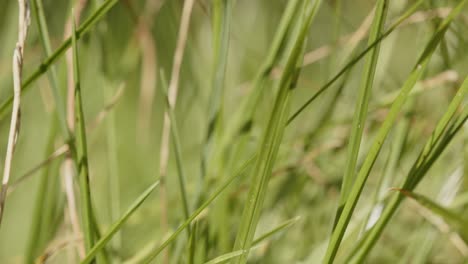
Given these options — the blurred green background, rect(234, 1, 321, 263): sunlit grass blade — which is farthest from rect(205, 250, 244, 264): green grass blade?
the blurred green background

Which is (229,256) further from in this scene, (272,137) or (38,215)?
(38,215)

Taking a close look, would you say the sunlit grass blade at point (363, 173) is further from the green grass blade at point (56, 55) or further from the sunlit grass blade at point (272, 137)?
the green grass blade at point (56, 55)

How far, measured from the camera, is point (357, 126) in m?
0.33

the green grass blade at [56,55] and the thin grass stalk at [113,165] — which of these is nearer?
the green grass blade at [56,55]

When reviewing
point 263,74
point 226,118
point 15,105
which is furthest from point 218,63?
point 226,118

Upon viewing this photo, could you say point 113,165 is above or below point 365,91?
above

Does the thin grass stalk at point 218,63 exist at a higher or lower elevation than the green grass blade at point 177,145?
higher

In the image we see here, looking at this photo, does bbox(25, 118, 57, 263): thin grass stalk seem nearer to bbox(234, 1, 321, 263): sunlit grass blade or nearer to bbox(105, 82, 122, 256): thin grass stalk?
bbox(105, 82, 122, 256): thin grass stalk

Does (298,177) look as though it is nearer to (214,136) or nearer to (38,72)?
(214,136)

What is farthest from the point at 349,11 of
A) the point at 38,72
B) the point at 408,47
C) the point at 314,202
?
the point at 38,72

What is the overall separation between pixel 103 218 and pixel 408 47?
616mm

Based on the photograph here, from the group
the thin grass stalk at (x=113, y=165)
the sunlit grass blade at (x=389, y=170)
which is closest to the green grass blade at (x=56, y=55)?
the thin grass stalk at (x=113, y=165)

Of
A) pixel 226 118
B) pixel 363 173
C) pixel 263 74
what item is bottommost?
pixel 363 173

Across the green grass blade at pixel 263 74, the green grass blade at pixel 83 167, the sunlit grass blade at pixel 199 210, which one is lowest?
the sunlit grass blade at pixel 199 210
